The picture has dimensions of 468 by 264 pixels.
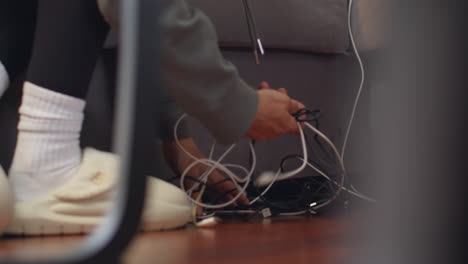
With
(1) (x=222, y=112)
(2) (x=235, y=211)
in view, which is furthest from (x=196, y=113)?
(2) (x=235, y=211)

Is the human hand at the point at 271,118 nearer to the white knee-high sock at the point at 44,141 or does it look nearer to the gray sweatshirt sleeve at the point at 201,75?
the gray sweatshirt sleeve at the point at 201,75

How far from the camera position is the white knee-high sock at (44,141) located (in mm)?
691

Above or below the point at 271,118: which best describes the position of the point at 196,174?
below

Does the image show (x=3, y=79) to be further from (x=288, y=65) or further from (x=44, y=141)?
(x=288, y=65)

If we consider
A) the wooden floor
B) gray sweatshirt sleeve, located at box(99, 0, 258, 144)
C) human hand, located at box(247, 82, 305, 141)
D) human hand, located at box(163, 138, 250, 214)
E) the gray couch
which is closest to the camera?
the wooden floor

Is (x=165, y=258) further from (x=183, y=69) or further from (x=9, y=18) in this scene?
(x=9, y=18)

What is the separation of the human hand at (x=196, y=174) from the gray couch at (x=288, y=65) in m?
0.07

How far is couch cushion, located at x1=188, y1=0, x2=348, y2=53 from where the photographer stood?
1173mm

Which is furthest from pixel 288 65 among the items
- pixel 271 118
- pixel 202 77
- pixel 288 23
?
pixel 202 77

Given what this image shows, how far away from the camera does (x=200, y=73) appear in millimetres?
646

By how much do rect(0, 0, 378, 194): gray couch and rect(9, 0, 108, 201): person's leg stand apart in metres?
0.35

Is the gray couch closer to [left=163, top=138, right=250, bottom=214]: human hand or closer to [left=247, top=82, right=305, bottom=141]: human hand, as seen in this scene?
[left=163, top=138, right=250, bottom=214]: human hand

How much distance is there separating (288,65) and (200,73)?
705mm

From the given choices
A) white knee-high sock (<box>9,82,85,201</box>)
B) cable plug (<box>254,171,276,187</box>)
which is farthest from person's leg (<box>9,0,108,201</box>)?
cable plug (<box>254,171,276,187</box>)
